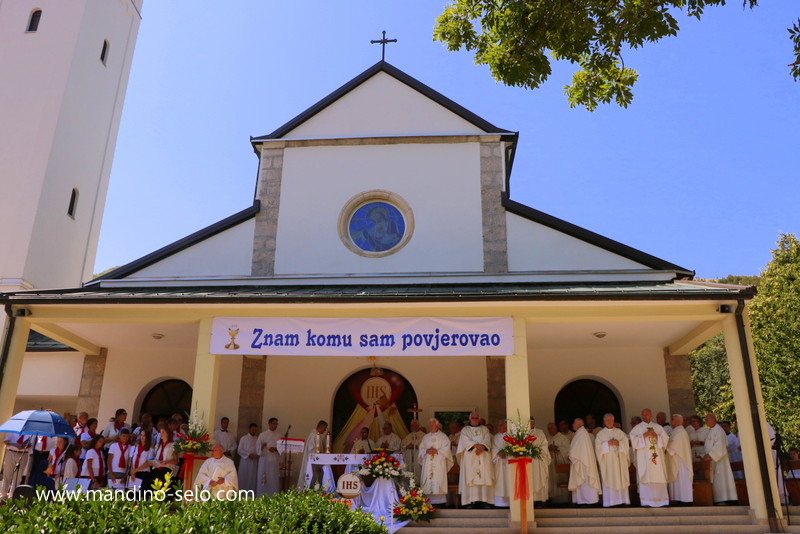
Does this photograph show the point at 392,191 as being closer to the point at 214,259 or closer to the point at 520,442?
the point at 214,259

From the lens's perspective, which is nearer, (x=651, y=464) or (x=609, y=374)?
(x=651, y=464)

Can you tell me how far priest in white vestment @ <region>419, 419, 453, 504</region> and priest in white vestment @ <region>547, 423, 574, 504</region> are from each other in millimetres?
2200

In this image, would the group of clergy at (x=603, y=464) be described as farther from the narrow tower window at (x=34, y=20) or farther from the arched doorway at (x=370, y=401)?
the narrow tower window at (x=34, y=20)

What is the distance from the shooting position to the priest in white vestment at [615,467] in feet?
38.3

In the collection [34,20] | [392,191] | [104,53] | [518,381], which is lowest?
[518,381]

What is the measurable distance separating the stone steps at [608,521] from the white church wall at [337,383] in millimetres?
3387

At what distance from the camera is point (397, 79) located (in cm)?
1672

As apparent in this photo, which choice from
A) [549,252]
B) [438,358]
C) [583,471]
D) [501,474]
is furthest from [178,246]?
[583,471]

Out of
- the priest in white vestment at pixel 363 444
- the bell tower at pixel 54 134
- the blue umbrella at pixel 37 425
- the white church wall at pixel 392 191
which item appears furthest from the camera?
the bell tower at pixel 54 134

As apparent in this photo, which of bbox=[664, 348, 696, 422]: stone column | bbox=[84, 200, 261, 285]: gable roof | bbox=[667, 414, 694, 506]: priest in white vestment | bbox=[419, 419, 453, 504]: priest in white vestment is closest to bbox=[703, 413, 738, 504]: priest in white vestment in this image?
bbox=[667, 414, 694, 506]: priest in white vestment

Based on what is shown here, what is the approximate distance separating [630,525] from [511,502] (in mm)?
1788

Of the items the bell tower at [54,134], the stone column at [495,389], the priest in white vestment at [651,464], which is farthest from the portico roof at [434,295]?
the bell tower at [54,134]

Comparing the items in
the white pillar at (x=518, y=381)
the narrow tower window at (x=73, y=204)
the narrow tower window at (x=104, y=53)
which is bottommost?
the white pillar at (x=518, y=381)

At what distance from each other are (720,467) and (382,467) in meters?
5.54
